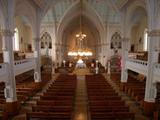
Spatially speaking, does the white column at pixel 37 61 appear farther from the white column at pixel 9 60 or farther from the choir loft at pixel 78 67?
the white column at pixel 9 60

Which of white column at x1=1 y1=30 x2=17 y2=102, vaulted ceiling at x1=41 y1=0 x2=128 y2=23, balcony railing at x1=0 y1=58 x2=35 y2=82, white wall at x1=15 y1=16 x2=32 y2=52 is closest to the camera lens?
balcony railing at x1=0 y1=58 x2=35 y2=82

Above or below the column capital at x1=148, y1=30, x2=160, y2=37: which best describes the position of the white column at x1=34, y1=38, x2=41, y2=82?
below

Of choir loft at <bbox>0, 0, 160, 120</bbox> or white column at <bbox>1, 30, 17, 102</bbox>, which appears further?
white column at <bbox>1, 30, 17, 102</bbox>

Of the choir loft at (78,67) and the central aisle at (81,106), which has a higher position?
the choir loft at (78,67)

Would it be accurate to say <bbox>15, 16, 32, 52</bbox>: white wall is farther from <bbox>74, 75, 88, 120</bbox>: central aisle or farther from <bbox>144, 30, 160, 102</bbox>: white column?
<bbox>144, 30, 160, 102</bbox>: white column

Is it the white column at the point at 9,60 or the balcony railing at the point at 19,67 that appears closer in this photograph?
the balcony railing at the point at 19,67

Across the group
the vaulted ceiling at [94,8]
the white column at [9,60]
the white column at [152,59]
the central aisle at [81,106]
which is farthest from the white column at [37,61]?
the white column at [152,59]

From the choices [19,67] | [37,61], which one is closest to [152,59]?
[19,67]

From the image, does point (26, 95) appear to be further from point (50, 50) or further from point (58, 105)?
point (50, 50)

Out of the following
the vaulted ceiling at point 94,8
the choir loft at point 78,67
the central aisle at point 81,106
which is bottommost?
the central aisle at point 81,106

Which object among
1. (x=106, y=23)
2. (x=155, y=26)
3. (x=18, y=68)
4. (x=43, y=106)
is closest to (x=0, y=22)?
(x=18, y=68)

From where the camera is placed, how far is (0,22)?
427 inches

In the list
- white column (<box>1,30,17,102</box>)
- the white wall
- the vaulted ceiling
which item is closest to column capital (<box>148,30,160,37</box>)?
white column (<box>1,30,17,102</box>)

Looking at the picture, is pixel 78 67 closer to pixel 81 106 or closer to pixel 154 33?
pixel 81 106
